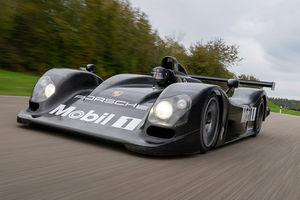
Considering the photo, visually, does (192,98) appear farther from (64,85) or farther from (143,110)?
(64,85)

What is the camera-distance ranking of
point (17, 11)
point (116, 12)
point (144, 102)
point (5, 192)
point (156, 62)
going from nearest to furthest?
point (5, 192), point (144, 102), point (17, 11), point (116, 12), point (156, 62)

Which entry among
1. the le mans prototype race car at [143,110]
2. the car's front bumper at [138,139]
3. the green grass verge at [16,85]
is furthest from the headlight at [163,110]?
the green grass verge at [16,85]

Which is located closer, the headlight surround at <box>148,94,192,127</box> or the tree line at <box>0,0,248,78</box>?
the headlight surround at <box>148,94,192,127</box>

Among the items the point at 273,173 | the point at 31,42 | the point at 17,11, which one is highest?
the point at 17,11

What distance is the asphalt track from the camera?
6.18 ft

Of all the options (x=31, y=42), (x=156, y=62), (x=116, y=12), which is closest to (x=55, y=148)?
(x=31, y=42)

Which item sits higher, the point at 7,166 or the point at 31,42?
the point at 31,42

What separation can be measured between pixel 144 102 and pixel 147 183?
58.8 inches

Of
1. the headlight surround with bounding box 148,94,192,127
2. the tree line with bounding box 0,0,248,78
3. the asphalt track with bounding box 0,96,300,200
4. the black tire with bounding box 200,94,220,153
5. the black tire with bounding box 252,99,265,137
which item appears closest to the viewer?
the asphalt track with bounding box 0,96,300,200

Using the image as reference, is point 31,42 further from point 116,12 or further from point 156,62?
point 156,62

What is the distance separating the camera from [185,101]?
3084mm

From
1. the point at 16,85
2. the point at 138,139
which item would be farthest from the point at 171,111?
the point at 16,85

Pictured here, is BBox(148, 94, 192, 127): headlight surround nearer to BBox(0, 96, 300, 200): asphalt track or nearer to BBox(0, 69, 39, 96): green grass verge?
BBox(0, 96, 300, 200): asphalt track

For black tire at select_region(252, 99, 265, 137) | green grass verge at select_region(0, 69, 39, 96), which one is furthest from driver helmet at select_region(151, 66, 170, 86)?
green grass verge at select_region(0, 69, 39, 96)
